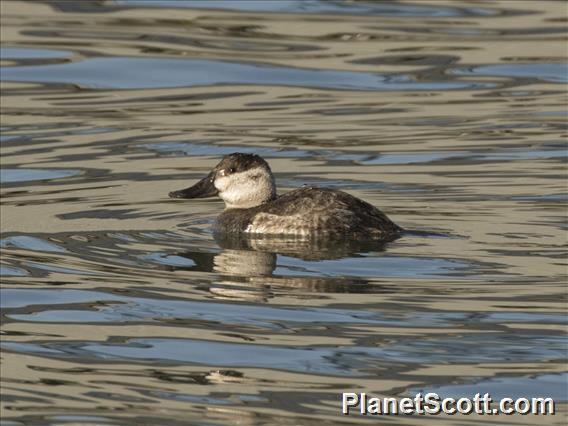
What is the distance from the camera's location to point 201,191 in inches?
488

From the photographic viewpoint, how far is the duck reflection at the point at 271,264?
9859mm

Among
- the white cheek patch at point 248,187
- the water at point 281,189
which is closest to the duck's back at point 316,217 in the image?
the water at point 281,189

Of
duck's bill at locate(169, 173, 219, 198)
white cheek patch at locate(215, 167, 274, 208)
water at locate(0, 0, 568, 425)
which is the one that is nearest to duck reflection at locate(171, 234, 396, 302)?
water at locate(0, 0, 568, 425)

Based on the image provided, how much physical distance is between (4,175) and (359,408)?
7.35 m

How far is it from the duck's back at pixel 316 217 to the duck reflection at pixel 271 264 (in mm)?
74

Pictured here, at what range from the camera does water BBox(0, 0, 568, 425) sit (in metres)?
8.00

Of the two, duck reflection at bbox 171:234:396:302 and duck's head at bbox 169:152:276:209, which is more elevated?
duck's head at bbox 169:152:276:209

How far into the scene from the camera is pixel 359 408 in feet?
24.5

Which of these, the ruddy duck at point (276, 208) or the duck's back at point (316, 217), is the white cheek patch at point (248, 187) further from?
the duck's back at point (316, 217)

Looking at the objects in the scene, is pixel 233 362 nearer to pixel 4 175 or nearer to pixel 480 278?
pixel 480 278

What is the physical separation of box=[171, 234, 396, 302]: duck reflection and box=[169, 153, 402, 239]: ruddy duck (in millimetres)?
83

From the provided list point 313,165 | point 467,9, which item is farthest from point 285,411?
point 467,9

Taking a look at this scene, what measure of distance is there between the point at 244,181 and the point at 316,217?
35.5 inches

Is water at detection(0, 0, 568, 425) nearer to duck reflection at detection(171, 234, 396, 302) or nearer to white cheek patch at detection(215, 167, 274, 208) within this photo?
duck reflection at detection(171, 234, 396, 302)
